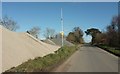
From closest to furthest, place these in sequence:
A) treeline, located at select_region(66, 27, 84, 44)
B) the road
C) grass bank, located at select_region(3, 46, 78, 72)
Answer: grass bank, located at select_region(3, 46, 78, 72), the road, treeline, located at select_region(66, 27, 84, 44)

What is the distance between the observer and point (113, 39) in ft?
267

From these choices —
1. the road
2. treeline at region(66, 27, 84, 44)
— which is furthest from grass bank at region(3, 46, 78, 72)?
treeline at region(66, 27, 84, 44)

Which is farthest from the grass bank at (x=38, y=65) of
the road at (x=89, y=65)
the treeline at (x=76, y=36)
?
the treeline at (x=76, y=36)

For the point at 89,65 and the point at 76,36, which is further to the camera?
the point at 76,36

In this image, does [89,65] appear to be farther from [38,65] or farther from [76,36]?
[76,36]

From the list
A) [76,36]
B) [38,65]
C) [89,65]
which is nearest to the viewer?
[38,65]

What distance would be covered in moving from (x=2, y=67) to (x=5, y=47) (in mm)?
3470

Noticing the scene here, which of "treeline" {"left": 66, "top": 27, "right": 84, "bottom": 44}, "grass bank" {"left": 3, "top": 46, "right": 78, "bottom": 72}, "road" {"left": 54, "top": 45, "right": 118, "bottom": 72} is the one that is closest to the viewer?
"grass bank" {"left": 3, "top": 46, "right": 78, "bottom": 72}

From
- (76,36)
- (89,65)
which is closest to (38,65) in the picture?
(89,65)

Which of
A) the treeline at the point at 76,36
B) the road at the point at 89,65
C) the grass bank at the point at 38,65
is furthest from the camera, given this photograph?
the treeline at the point at 76,36

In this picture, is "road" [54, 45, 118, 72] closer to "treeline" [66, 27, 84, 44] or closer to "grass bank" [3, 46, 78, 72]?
"grass bank" [3, 46, 78, 72]

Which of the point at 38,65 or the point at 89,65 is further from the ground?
the point at 38,65

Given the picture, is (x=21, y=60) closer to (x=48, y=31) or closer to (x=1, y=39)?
(x=1, y=39)

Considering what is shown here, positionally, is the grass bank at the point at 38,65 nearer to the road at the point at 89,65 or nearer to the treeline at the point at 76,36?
the road at the point at 89,65
